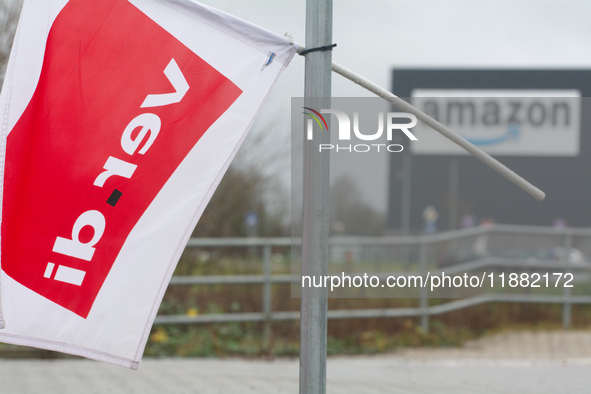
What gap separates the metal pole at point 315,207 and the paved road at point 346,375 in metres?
2.94

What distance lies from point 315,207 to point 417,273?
5.74 meters

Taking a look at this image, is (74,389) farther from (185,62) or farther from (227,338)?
(185,62)

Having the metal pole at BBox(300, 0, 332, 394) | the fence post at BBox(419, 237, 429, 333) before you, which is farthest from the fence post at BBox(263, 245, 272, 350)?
the metal pole at BBox(300, 0, 332, 394)

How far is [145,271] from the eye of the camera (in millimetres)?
2002

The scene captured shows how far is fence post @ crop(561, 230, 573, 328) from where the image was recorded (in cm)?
756

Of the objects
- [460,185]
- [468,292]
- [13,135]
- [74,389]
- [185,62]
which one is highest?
[460,185]

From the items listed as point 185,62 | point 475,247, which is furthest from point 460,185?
point 185,62

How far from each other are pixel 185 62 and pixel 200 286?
5.62 meters

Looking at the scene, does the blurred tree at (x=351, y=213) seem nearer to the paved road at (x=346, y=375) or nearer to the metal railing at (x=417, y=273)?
the metal railing at (x=417, y=273)

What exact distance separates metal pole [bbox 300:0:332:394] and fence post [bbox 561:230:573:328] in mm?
6508

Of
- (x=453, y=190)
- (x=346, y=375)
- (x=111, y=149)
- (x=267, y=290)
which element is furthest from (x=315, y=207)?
(x=453, y=190)

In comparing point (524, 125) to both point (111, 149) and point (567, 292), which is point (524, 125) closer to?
point (567, 292)

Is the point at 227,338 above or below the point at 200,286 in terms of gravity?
below

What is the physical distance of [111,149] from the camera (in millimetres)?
2010
